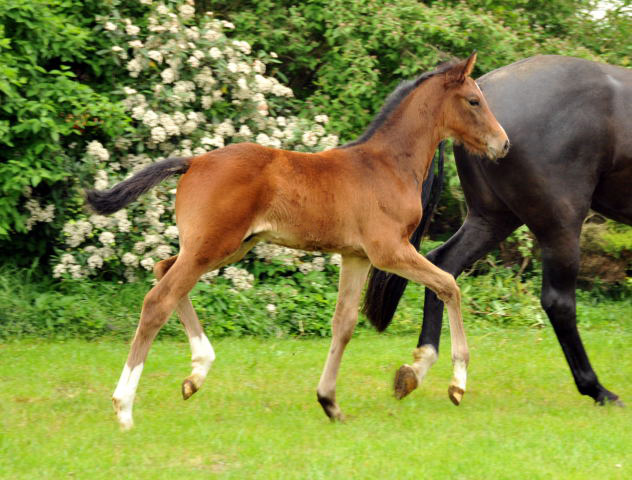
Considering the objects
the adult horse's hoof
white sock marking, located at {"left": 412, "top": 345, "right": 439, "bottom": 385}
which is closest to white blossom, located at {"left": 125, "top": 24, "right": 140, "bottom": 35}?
white sock marking, located at {"left": 412, "top": 345, "right": 439, "bottom": 385}

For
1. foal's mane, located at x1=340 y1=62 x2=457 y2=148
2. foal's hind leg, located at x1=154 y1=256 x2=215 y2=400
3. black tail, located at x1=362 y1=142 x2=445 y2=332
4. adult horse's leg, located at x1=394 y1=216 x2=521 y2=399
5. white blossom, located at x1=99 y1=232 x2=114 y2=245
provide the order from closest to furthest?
foal's hind leg, located at x1=154 y1=256 x2=215 y2=400, foal's mane, located at x1=340 y1=62 x2=457 y2=148, adult horse's leg, located at x1=394 y1=216 x2=521 y2=399, black tail, located at x1=362 y1=142 x2=445 y2=332, white blossom, located at x1=99 y1=232 x2=114 y2=245

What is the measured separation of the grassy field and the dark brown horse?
1.61 feet

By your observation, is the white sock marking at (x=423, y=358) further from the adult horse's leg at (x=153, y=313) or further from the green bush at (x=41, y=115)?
the green bush at (x=41, y=115)

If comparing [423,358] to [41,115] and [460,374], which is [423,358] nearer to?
[460,374]

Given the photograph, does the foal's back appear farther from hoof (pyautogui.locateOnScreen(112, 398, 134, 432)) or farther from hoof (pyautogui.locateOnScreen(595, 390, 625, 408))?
hoof (pyautogui.locateOnScreen(595, 390, 625, 408))

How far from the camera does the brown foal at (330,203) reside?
530 cm

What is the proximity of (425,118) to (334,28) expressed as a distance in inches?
182

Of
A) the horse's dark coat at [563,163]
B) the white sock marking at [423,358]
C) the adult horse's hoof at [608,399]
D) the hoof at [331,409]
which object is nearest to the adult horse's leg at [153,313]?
the hoof at [331,409]

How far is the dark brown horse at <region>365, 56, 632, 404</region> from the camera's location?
6.21 metres

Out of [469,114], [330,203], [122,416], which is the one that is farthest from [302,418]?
[469,114]

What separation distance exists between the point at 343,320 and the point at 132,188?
1.55 m

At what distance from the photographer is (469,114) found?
5895mm

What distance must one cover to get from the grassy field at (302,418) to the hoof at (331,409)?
7cm

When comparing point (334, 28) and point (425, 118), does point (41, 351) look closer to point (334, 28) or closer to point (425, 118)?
point (425, 118)
